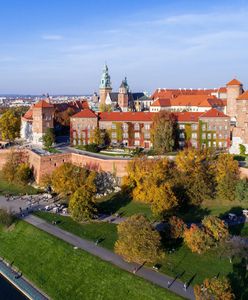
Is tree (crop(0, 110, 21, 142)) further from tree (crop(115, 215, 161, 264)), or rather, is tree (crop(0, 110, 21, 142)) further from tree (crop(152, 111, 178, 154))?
tree (crop(115, 215, 161, 264))

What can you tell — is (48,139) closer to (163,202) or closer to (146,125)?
(146,125)

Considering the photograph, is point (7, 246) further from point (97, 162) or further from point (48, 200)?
point (97, 162)

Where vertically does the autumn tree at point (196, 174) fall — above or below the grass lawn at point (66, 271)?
above

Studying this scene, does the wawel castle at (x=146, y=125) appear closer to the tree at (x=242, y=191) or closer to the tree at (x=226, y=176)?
the tree at (x=226, y=176)

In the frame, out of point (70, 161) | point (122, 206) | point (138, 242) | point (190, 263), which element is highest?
point (70, 161)

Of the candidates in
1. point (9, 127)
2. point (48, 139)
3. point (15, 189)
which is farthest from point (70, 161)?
point (9, 127)

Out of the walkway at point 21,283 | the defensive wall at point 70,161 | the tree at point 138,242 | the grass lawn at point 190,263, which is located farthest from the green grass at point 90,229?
the defensive wall at point 70,161
